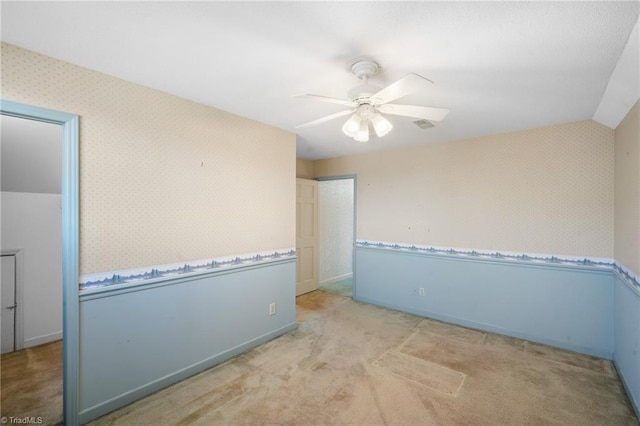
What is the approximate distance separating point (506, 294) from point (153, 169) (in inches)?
155

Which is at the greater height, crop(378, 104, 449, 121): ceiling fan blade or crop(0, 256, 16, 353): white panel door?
crop(378, 104, 449, 121): ceiling fan blade

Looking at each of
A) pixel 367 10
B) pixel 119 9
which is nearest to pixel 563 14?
pixel 367 10

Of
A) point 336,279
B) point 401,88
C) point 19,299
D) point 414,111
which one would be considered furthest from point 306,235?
point 401,88

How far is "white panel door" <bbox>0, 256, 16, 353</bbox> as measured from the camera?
9.16 ft

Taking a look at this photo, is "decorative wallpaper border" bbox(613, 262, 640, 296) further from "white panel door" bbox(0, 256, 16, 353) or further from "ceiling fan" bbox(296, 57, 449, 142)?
"white panel door" bbox(0, 256, 16, 353)

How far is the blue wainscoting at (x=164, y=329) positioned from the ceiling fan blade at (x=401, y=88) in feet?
6.82

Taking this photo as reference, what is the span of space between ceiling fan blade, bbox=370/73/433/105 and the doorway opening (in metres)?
3.34

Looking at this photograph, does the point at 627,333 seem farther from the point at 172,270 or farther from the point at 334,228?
the point at 334,228

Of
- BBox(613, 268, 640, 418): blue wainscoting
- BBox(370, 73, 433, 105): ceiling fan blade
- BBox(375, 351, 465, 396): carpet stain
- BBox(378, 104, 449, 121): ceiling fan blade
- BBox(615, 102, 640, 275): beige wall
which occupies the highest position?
BBox(370, 73, 433, 105): ceiling fan blade

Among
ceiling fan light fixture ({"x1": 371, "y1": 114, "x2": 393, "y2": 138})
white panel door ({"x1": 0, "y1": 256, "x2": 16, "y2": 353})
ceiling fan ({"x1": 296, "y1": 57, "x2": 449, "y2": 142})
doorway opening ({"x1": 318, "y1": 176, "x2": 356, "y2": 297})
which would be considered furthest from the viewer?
doorway opening ({"x1": 318, "y1": 176, "x2": 356, "y2": 297})

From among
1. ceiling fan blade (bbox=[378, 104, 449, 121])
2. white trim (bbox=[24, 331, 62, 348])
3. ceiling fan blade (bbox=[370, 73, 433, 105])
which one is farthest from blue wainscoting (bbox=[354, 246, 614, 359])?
white trim (bbox=[24, 331, 62, 348])

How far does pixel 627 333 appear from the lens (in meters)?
2.32

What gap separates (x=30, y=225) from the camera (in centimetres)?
291

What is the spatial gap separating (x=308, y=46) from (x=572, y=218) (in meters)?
3.22
